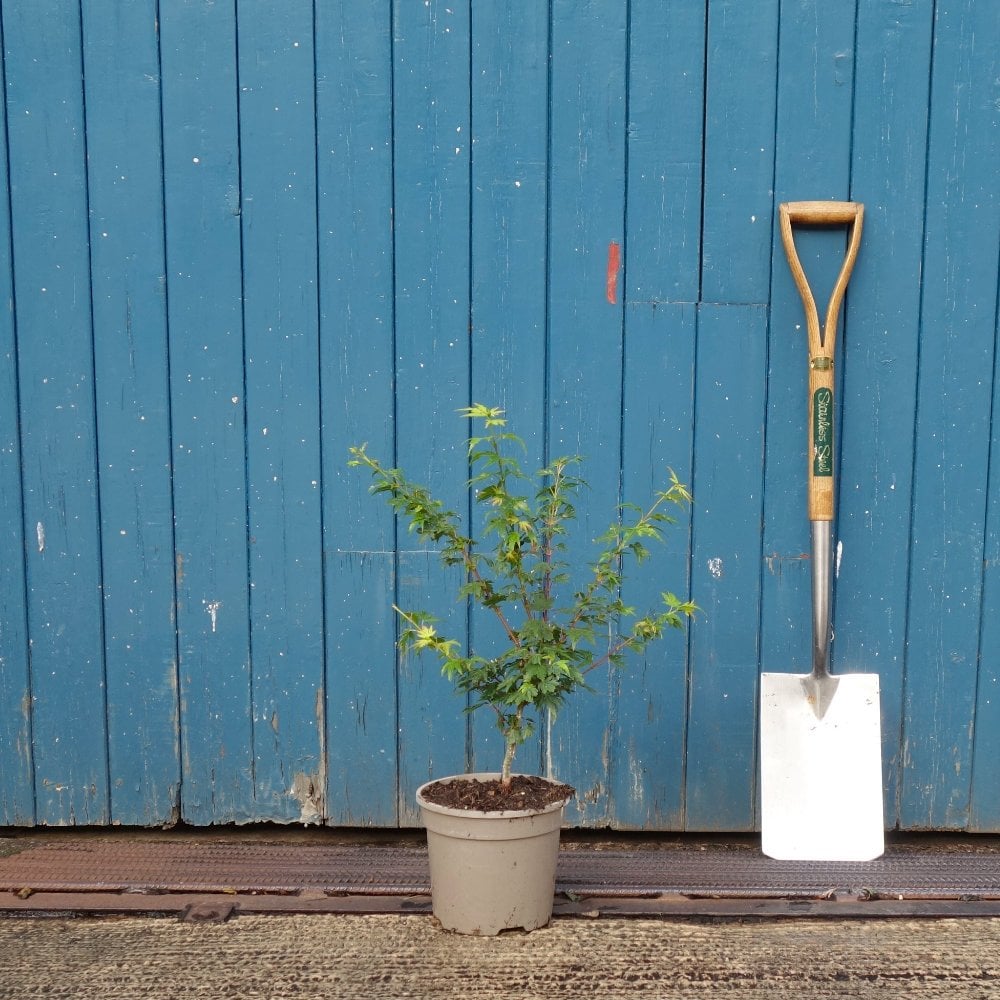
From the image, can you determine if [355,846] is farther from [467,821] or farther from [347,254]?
[347,254]

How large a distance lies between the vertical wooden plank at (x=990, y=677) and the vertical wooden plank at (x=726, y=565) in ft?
1.55

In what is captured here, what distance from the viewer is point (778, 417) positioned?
7.04 feet

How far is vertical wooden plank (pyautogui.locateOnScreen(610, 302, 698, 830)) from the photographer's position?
2.15 m

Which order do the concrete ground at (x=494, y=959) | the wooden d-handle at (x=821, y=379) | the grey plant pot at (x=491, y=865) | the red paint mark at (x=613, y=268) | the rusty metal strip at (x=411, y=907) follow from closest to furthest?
1. the concrete ground at (x=494, y=959)
2. the grey plant pot at (x=491, y=865)
3. the rusty metal strip at (x=411, y=907)
4. the wooden d-handle at (x=821, y=379)
5. the red paint mark at (x=613, y=268)

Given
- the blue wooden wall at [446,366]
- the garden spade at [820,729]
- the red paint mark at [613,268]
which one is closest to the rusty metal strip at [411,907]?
the garden spade at [820,729]

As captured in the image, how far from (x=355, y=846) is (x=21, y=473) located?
106 centimetres

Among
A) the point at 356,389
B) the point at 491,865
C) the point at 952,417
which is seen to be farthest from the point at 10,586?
the point at 952,417

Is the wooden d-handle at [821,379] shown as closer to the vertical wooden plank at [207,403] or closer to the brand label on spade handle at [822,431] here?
the brand label on spade handle at [822,431]

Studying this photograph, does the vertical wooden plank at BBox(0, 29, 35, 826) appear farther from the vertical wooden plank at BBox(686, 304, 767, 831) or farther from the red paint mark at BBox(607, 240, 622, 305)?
the vertical wooden plank at BBox(686, 304, 767, 831)

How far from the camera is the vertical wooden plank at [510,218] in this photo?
6.87 feet

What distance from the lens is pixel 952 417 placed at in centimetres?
214

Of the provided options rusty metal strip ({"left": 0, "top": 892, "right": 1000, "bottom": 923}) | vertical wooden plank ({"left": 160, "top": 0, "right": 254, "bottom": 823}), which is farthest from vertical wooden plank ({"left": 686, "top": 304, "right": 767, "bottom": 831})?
vertical wooden plank ({"left": 160, "top": 0, "right": 254, "bottom": 823})

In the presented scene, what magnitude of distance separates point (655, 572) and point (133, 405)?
1.15 metres

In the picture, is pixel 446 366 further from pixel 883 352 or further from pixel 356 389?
pixel 883 352
